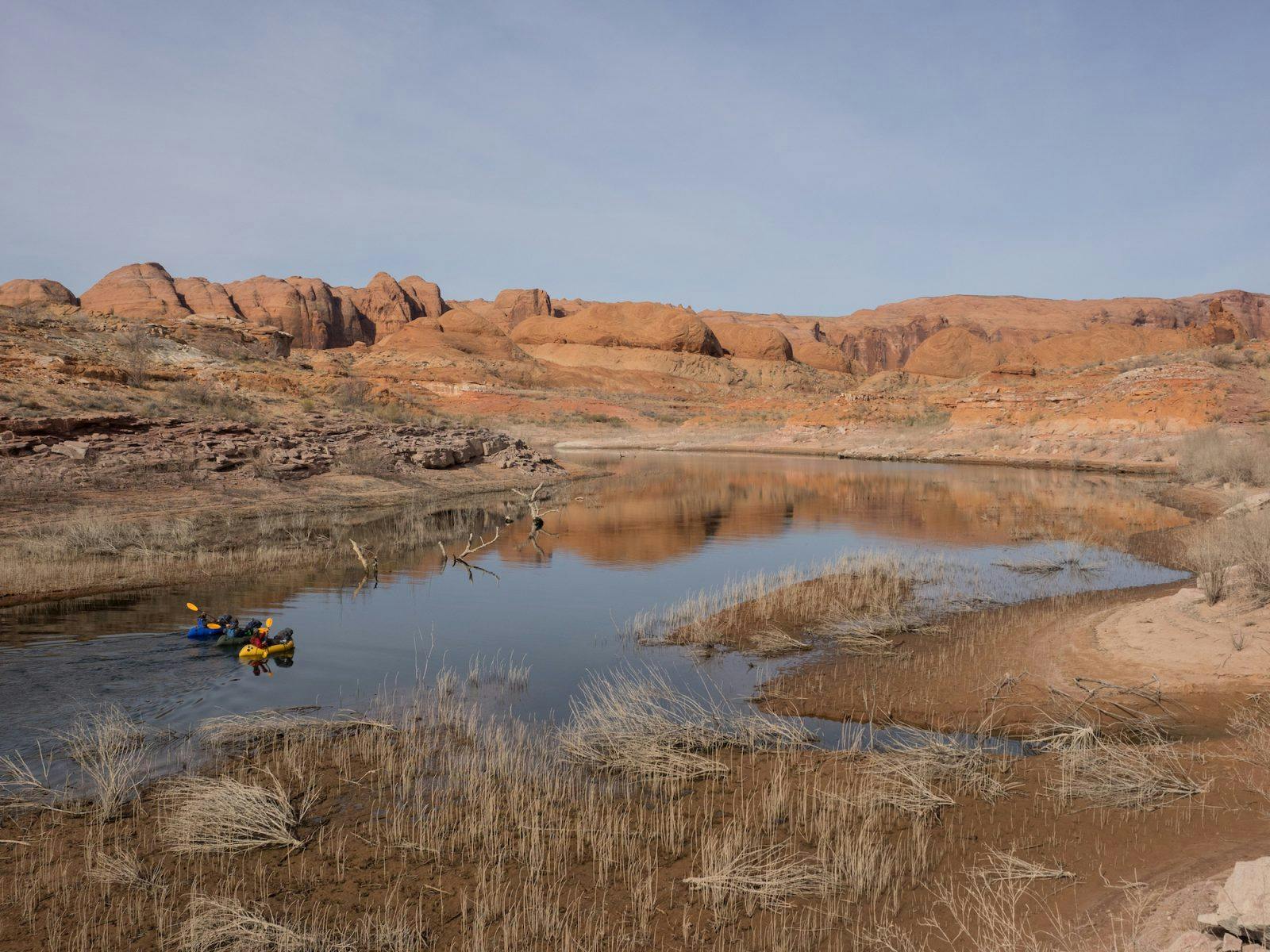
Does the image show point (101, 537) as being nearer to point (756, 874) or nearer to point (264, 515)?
point (264, 515)

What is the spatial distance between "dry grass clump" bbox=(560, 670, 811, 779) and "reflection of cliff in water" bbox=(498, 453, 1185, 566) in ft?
25.0

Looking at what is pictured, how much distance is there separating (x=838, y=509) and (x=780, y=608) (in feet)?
40.5

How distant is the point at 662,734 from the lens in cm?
594

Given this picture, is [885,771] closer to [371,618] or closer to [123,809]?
[123,809]

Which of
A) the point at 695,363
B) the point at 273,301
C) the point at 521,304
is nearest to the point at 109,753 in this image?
the point at 695,363

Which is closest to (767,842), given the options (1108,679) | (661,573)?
(1108,679)

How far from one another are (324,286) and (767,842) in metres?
125

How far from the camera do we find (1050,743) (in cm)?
595

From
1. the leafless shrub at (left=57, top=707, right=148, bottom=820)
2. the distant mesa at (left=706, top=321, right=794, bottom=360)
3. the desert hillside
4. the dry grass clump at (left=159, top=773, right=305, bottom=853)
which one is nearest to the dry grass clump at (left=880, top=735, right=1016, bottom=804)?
the dry grass clump at (left=159, top=773, right=305, bottom=853)

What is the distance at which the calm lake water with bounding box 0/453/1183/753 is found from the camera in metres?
7.45

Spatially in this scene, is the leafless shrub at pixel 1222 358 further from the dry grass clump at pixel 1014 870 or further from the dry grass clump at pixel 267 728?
the dry grass clump at pixel 267 728

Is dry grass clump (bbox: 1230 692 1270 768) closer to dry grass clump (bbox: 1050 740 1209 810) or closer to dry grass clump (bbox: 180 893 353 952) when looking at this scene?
dry grass clump (bbox: 1050 740 1209 810)

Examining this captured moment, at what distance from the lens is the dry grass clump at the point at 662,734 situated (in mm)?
5652

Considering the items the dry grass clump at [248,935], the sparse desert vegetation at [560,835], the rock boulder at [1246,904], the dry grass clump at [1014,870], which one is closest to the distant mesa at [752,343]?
the sparse desert vegetation at [560,835]
